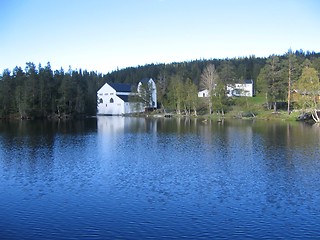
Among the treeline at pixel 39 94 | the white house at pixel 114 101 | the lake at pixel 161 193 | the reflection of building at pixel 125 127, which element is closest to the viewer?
the lake at pixel 161 193

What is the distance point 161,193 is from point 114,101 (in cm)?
9239

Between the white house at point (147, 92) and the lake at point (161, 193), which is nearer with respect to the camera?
the lake at point (161, 193)

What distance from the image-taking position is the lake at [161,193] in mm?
13672

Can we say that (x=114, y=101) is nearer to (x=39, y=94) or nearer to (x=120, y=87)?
(x=120, y=87)

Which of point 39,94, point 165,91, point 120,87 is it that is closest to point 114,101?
point 120,87

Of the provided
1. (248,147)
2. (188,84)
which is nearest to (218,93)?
(188,84)

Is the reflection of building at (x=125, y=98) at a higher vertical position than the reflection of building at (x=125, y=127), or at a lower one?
higher

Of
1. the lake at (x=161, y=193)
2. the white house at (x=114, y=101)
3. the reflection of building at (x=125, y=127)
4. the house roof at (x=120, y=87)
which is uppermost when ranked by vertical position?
the house roof at (x=120, y=87)

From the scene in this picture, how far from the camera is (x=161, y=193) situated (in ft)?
60.1

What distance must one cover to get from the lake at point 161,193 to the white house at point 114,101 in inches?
2967

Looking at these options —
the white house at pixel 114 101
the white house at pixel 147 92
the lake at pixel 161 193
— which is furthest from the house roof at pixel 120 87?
the lake at pixel 161 193

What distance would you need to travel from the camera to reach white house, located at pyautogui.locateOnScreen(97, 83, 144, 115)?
10781cm

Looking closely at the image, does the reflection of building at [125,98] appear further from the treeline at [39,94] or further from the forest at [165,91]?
the treeline at [39,94]

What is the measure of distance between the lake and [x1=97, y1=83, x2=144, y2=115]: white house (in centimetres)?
7536
